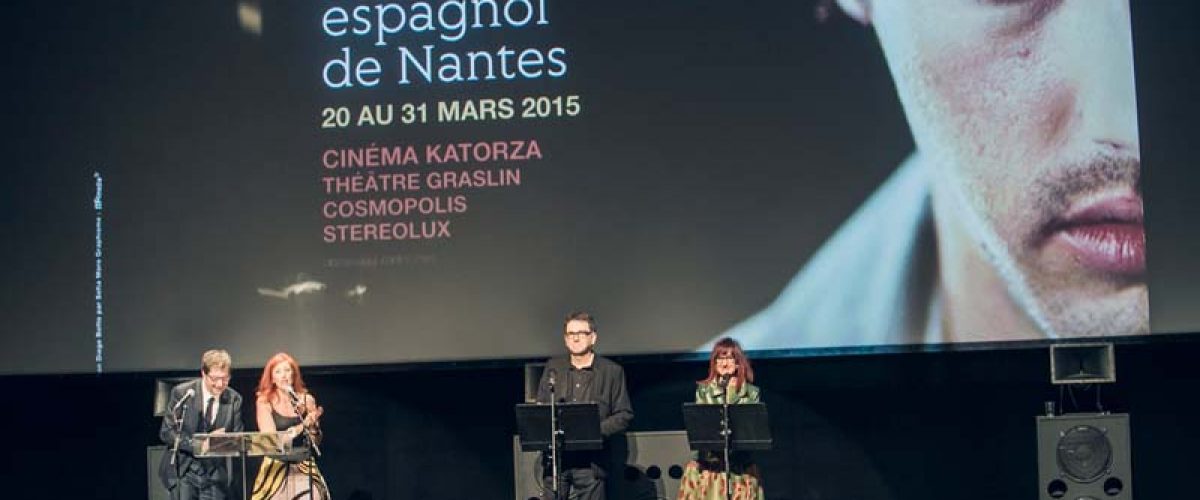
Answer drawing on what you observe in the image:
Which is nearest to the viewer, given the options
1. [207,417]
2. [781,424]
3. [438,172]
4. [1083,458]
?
[1083,458]

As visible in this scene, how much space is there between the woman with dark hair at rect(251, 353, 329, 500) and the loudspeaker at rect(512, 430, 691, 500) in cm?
106

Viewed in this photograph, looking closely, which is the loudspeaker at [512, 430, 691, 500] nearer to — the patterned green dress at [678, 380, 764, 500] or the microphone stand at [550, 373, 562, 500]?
the patterned green dress at [678, 380, 764, 500]

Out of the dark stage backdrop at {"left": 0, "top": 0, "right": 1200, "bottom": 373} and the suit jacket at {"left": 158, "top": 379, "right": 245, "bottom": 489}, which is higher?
the dark stage backdrop at {"left": 0, "top": 0, "right": 1200, "bottom": 373}

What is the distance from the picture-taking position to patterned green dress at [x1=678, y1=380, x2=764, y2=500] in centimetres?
761

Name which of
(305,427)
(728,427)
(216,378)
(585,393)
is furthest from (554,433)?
(216,378)

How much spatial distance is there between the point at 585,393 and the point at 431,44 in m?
2.49

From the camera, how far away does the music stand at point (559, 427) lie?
287 inches

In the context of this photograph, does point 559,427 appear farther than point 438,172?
No

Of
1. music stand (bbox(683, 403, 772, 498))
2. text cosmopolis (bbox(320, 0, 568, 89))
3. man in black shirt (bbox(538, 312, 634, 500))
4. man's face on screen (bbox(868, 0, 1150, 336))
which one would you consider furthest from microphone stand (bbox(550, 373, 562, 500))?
man's face on screen (bbox(868, 0, 1150, 336))

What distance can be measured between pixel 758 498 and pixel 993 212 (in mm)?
2056

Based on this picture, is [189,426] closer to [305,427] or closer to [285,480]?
[285,480]

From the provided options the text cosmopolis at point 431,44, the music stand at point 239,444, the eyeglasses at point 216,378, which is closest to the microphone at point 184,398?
the eyeglasses at point 216,378

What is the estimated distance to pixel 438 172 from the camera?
8898mm

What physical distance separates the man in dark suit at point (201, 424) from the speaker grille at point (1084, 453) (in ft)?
13.3
